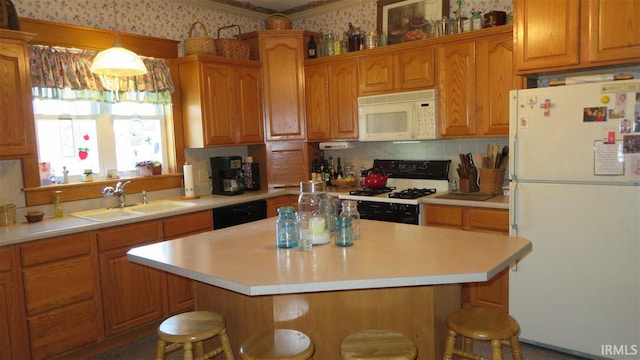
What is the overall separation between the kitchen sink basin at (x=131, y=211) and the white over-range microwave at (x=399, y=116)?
1734 mm

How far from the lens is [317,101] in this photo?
15.0ft

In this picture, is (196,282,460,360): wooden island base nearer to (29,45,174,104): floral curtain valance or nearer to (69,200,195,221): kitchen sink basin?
(69,200,195,221): kitchen sink basin

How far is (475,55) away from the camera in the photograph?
3.55 meters

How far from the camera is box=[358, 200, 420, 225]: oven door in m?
3.62

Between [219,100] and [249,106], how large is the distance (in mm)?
357

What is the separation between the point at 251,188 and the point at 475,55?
2.38m

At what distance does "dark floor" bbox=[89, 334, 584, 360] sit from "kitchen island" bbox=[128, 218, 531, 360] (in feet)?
2.98

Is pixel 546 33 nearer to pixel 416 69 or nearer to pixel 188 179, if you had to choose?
pixel 416 69

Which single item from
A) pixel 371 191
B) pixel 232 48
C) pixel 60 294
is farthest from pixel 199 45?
pixel 60 294

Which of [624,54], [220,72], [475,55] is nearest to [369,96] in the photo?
[475,55]

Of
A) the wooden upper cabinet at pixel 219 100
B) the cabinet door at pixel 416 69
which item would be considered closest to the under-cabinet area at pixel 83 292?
the wooden upper cabinet at pixel 219 100

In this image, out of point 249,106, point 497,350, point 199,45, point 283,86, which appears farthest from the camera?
point 283,86

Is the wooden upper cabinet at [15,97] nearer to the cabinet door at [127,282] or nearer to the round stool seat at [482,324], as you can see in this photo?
the cabinet door at [127,282]

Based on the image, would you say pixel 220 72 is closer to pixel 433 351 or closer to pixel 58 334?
pixel 58 334
